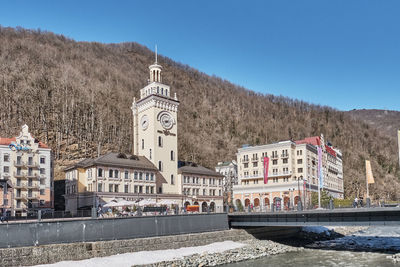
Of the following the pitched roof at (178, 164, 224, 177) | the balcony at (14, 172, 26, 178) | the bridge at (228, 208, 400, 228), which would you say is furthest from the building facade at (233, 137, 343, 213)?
the balcony at (14, 172, 26, 178)

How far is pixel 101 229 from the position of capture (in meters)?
43.4

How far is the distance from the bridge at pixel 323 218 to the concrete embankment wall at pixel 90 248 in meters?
6.02

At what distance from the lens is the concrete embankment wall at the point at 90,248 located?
3578 centimetres

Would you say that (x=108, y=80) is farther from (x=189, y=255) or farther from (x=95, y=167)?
(x=189, y=255)

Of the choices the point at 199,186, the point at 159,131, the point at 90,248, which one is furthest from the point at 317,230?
the point at 90,248

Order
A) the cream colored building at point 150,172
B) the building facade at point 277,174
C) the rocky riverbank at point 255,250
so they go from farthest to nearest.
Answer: the building facade at point 277,174 < the cream colored building at point 150,172 < the rocky riverbank at point 255,250

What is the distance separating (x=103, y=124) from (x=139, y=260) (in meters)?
114

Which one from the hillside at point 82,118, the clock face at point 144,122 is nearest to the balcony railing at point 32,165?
the clock face at point 144,122

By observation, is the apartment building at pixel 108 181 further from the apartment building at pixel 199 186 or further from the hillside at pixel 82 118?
the hillside at pixel 82 118

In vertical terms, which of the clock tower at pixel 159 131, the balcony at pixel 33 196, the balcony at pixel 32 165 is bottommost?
the balcony at pixel 33 196

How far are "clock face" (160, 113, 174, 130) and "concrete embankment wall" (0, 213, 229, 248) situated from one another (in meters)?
33.6

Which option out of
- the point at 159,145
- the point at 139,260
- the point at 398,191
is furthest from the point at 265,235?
the point at 398,191

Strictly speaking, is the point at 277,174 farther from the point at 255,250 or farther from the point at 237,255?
the point at 237,255

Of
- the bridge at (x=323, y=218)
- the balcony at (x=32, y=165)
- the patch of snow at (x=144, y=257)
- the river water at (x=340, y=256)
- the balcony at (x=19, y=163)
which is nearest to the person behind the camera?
the patch of snow at (x=144, y=257)
